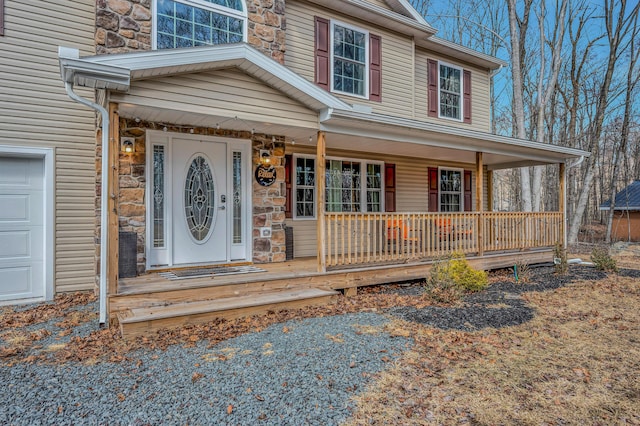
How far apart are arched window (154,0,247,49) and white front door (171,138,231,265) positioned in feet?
5.39

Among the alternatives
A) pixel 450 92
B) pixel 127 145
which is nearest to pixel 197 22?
pixel 127 145

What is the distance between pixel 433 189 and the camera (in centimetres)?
1043

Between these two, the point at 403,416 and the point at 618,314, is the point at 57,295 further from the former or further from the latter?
the point at 618,314

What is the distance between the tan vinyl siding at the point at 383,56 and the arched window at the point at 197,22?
4.80 ft

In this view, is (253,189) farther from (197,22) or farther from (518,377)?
(518,377)

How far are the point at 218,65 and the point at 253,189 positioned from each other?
2.30m

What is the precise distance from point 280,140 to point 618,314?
18.9 feet

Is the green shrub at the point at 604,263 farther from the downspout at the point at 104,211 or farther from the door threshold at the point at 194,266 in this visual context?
the downspout at the point at 104,211

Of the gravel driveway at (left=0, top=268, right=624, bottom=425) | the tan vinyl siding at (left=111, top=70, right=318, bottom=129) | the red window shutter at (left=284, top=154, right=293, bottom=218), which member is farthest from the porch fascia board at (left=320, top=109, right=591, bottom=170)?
the gravel driveway at (left=0, top=268, right=624, bottom=425)

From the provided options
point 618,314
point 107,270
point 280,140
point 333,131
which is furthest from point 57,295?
point 618,314

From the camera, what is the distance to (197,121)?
18.5 ft

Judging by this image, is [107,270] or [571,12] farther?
[571,12]

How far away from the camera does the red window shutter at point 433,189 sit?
10.4 metres

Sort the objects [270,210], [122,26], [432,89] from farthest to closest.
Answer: [432,89] < [270,210] < [122,26]
